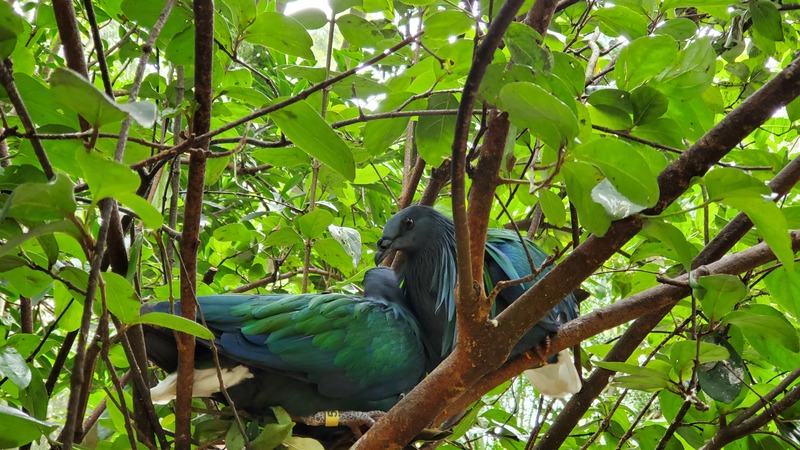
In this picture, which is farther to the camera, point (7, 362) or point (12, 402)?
point (12, 402)

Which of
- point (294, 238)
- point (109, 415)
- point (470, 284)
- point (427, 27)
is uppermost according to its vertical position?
point (427, 27)

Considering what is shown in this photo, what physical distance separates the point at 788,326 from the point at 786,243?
1.23 ft

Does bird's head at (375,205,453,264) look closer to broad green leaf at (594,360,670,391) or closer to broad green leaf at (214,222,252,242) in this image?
broad green leaf at (214,222,252,242)

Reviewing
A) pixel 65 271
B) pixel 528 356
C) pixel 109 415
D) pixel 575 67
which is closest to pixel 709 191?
pixel 575 67

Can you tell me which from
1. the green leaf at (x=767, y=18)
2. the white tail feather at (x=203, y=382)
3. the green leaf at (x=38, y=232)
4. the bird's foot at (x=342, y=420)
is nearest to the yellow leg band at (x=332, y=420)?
the bird's foot at (x=342, y=420)

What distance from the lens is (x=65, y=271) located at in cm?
81

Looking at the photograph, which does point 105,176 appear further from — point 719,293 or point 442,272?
point 442,272

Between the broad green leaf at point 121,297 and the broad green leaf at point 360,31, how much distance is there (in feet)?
2.12

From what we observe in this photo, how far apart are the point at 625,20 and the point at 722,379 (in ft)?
1.98

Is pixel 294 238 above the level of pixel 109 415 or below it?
above

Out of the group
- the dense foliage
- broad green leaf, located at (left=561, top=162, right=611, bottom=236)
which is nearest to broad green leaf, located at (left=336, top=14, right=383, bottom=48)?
the dense foliage

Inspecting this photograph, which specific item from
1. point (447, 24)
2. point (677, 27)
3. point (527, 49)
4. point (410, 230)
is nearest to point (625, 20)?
point (677, 27)

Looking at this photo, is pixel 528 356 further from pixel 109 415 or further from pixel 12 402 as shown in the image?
pixel 12 402

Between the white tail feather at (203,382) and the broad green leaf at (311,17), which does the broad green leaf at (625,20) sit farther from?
the white tail feather at (203,382)
